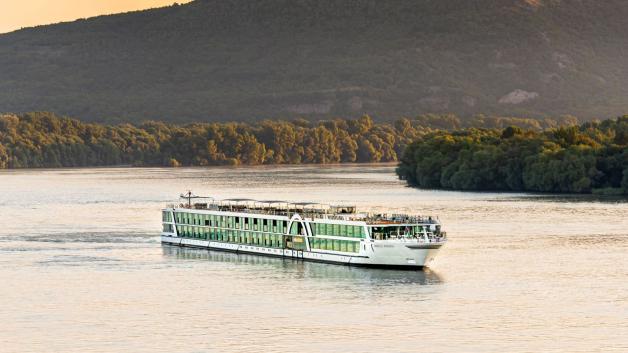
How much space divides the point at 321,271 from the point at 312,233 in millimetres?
4121

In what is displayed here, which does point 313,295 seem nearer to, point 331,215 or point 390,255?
point 390,255

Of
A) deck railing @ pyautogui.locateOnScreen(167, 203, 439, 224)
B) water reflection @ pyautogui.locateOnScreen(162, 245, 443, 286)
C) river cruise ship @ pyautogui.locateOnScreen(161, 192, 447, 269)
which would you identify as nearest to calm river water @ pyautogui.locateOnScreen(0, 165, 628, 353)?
water reflection @ pyautogui.locateOnScreen(162, 245, 443, 286)

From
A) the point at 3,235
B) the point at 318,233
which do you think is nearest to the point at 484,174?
the point at 3,235

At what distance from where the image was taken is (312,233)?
6688cm

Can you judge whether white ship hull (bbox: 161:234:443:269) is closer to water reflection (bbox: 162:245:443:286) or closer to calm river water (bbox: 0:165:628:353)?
water reflection (bbox: 162:245:443:286)

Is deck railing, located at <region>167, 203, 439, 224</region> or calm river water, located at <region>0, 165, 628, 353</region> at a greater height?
deck railing, located at <region>167, 203, 439, 224</region>

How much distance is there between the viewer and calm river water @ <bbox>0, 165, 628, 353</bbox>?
46062 mm

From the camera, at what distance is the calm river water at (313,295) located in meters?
46.1

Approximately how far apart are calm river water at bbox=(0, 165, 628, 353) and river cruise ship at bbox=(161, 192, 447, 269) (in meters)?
0.96

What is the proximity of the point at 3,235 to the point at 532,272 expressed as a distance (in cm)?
3434

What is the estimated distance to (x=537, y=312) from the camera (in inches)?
2020

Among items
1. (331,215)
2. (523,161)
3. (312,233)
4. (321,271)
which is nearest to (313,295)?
(321,271)

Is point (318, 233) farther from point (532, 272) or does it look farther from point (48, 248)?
point (48, 248)

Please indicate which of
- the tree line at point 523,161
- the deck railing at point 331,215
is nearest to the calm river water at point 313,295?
the deck railing at point 331,215
